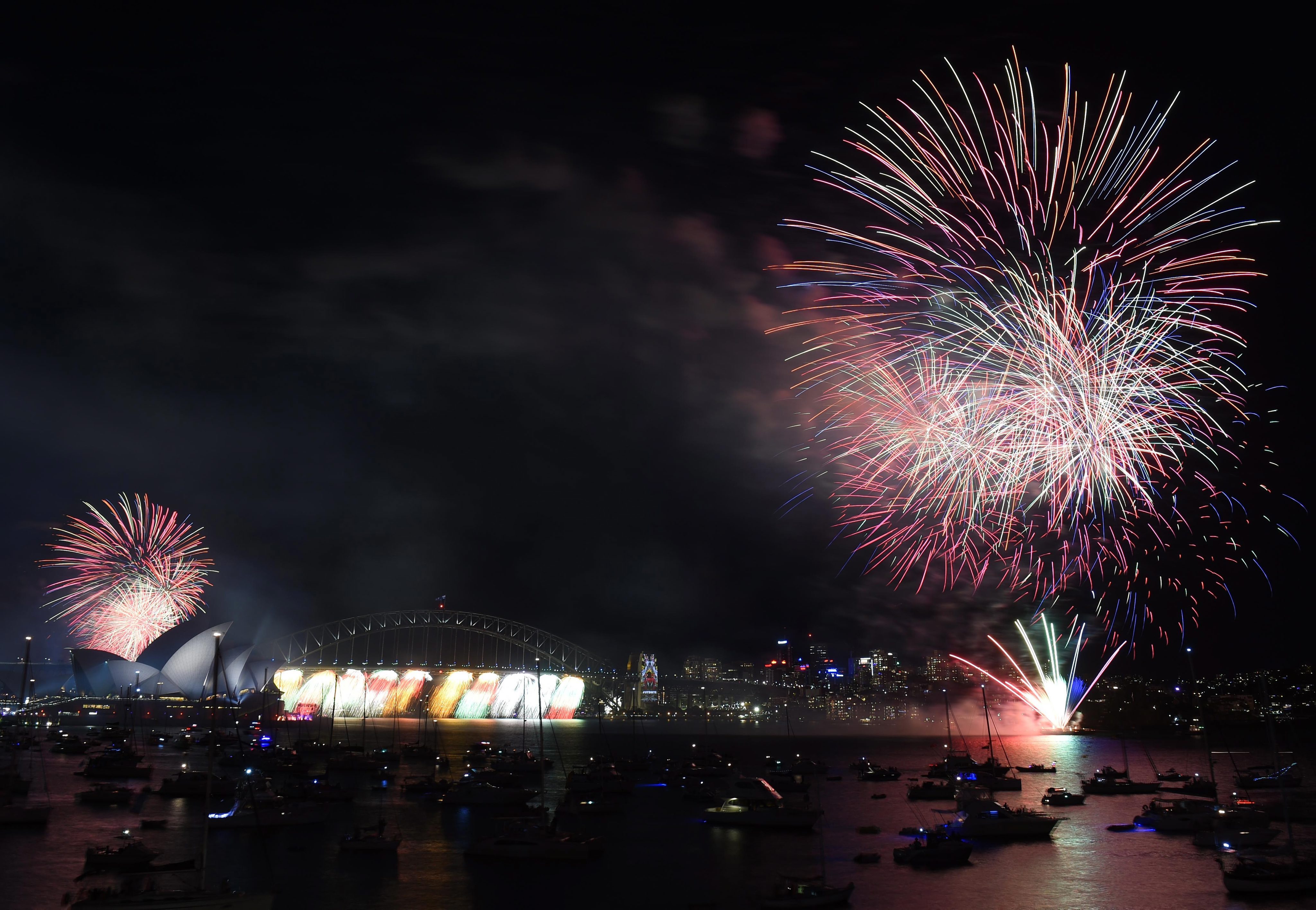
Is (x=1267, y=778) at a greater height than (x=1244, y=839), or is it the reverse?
(x=1267, y=778)

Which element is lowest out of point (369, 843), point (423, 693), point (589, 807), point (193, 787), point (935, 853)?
point (935, 853)

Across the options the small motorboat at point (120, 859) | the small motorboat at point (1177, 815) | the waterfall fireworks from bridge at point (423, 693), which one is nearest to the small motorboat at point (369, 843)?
the small motorboat at point (120, 859)

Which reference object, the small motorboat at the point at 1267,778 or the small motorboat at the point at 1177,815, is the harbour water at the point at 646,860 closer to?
the small motorboat at the point at 1177,815

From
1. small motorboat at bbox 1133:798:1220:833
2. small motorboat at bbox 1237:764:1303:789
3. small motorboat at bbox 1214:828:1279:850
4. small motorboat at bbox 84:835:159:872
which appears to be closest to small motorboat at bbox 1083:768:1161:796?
small motorboat at bbox 1237:764:1303:789

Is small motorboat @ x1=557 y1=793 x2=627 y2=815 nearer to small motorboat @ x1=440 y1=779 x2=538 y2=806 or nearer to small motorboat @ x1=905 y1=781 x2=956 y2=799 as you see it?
small motorboat @ x1=440 y1=779 x2=538 y2=806

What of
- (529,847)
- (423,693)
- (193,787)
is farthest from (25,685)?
(423,693)

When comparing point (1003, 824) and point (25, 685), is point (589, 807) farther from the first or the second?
point (25, 685)

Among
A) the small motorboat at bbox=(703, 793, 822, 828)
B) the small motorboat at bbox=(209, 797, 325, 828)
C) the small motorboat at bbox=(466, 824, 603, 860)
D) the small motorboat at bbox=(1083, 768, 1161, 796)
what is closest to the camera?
the small motorboat at bbox=(466, 824, 603, 860)
